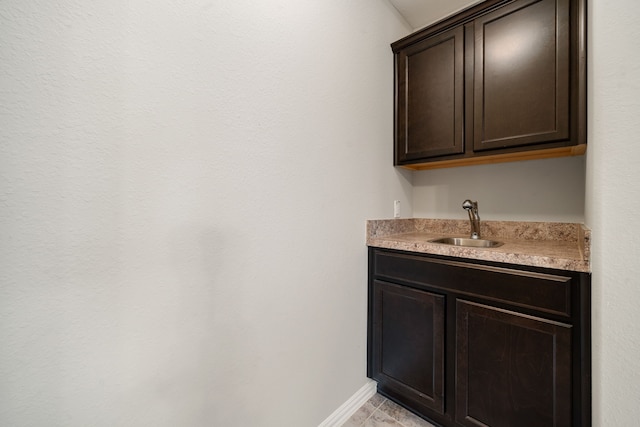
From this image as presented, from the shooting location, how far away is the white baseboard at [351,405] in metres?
1.27

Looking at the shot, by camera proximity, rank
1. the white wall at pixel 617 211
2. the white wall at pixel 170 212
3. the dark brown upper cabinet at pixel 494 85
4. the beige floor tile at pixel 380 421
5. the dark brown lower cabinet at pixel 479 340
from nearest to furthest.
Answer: the white wall at pixel 170 212
the white wall at pixel 617 211
the dark brown lower cabinet at pixel 479 340
the dark brown upper cabinet at pixel 494 85
the beige floor tile at pixel 380 421

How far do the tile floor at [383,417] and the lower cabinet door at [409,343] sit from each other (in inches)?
2.9

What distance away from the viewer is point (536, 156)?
57.8 inches

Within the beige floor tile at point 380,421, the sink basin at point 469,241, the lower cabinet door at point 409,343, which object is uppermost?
the sink basin at point 469,241

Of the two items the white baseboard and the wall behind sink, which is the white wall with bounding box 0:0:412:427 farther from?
the wall behind sink

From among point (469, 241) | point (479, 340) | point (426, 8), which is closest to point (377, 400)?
point (479, 340)

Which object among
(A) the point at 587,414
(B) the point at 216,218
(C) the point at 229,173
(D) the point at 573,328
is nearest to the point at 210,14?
(C) the point at 229,173

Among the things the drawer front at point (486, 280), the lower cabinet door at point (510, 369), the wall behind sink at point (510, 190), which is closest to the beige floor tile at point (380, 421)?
the lower cabinet door at point (510, 369)

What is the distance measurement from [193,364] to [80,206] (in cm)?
57

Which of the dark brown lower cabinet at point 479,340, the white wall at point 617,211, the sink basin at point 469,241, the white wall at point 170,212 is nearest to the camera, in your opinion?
the white wall at point 170,212

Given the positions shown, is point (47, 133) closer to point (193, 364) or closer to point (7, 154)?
point (7, 154)

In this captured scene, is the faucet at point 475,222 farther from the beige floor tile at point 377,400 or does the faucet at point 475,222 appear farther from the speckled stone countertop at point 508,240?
the beige floor tile at point 377,400

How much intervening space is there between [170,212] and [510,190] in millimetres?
1944

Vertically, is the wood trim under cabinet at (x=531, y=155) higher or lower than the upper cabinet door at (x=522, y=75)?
lower
